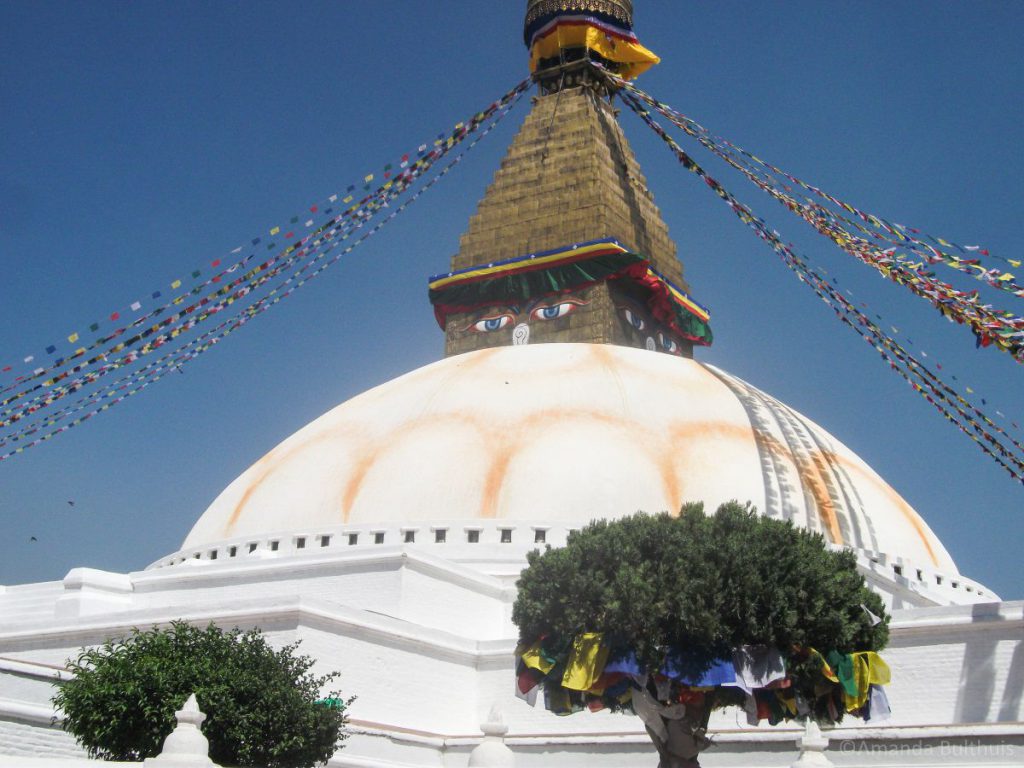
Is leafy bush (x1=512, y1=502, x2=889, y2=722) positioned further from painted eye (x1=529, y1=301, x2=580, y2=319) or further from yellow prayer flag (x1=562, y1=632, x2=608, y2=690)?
painted eye (x1=529, y1=301, x2=580, y2=319)

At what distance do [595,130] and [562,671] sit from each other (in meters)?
18.9

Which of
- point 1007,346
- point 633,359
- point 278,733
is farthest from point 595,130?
point 278,733

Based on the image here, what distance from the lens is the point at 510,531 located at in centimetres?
1886

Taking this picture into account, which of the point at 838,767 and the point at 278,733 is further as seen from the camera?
the point at 838,767

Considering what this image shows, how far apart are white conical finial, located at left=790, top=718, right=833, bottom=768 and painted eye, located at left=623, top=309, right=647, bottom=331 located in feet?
49.1

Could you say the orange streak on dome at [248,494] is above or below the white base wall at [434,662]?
above

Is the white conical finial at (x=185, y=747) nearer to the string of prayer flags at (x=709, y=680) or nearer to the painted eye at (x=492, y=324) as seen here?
the string of prayer flags at (x=709, y=680)

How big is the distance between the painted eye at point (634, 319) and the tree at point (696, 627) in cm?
1401

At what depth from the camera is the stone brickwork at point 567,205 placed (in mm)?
26875

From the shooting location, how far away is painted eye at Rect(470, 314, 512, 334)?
1064 inches

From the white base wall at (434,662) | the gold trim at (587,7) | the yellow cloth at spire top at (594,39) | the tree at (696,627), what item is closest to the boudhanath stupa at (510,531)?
the white base wall at (434,662)

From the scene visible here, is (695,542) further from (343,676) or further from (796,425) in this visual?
(796,425)

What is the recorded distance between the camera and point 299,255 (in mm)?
22094

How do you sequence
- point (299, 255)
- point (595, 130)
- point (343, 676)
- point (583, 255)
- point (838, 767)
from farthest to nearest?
point (595, 130), point (583, 255), point (299, 255), point (343, 676), point (838, 767)
